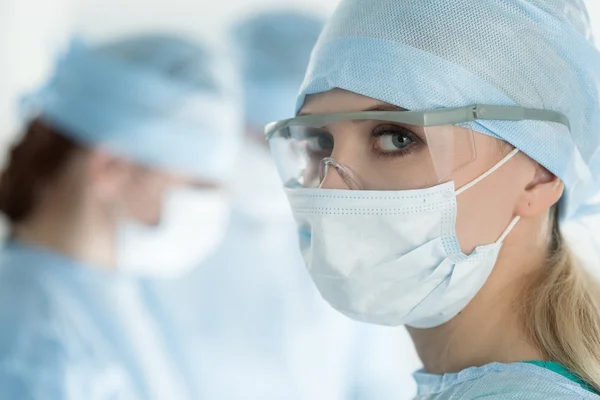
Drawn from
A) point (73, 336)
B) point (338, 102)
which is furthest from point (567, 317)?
point (73, 336)

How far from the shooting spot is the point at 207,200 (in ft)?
8.69

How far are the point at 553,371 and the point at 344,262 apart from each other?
349mm

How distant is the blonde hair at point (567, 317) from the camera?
1.13m

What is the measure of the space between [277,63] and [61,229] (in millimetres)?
1095

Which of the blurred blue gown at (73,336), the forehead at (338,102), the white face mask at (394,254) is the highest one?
the forehead at (338,102)

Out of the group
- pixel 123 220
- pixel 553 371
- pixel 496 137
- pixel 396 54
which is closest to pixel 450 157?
pixel 496 137

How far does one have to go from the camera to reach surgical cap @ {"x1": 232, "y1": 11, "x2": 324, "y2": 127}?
2910 mm

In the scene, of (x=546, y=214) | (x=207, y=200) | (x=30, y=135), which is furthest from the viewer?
(x=207, y=200)

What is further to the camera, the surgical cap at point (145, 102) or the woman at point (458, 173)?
the surgical cap at point (145, 102)

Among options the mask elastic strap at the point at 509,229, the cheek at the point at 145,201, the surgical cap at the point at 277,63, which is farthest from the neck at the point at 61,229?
the mask elastic strap at the point at 509,229

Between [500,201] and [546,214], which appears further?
[546,214]

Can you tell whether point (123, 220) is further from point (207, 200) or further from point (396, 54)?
point (396, 54)

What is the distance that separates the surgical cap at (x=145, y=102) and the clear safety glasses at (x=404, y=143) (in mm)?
1276

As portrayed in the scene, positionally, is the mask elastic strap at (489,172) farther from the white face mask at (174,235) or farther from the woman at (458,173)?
the white face mask at (174,235)
